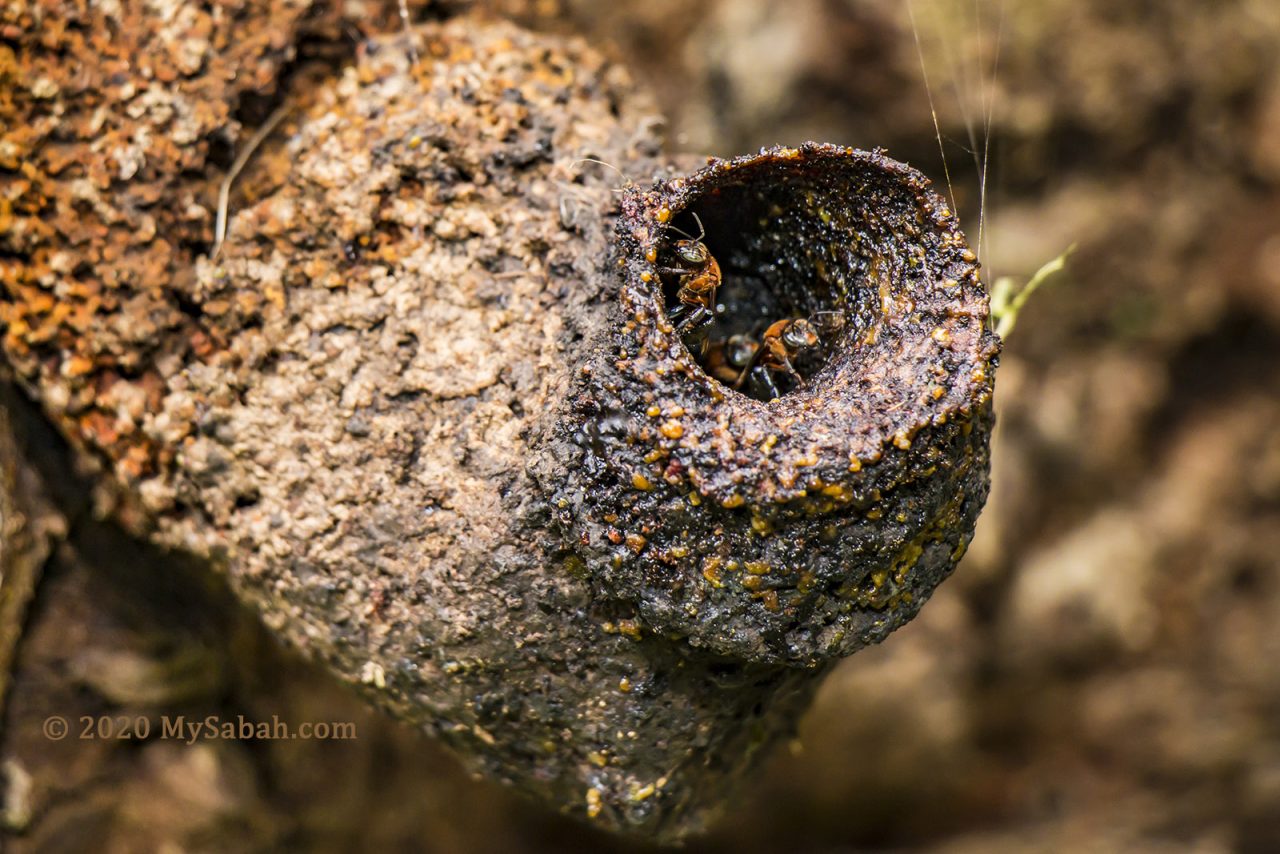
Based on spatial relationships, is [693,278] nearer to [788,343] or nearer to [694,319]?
[694,319]

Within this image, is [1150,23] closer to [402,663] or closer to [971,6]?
[971,6]

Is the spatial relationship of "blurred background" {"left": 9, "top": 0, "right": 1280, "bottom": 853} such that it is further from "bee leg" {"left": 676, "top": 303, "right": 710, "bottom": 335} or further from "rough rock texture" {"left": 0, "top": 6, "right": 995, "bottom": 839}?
"bee leg" {"left": 676, "top": 303, "right": 710, "bottom": 335}

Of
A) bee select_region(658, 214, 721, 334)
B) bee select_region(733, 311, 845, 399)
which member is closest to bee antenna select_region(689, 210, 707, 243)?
bee select_region(658, 214, 721, 334)

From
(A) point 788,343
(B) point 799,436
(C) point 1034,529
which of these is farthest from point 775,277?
(C) point 1034,529

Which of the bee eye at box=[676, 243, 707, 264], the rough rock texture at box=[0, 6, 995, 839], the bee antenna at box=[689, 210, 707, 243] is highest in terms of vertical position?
the bee antenna at box=[689, 210, 707, 243]

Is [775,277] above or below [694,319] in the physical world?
above

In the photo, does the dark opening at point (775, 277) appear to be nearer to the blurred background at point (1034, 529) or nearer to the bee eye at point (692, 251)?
the bee eye at point (692, 251)

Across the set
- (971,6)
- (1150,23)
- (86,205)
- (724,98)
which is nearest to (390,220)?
(86,205)
